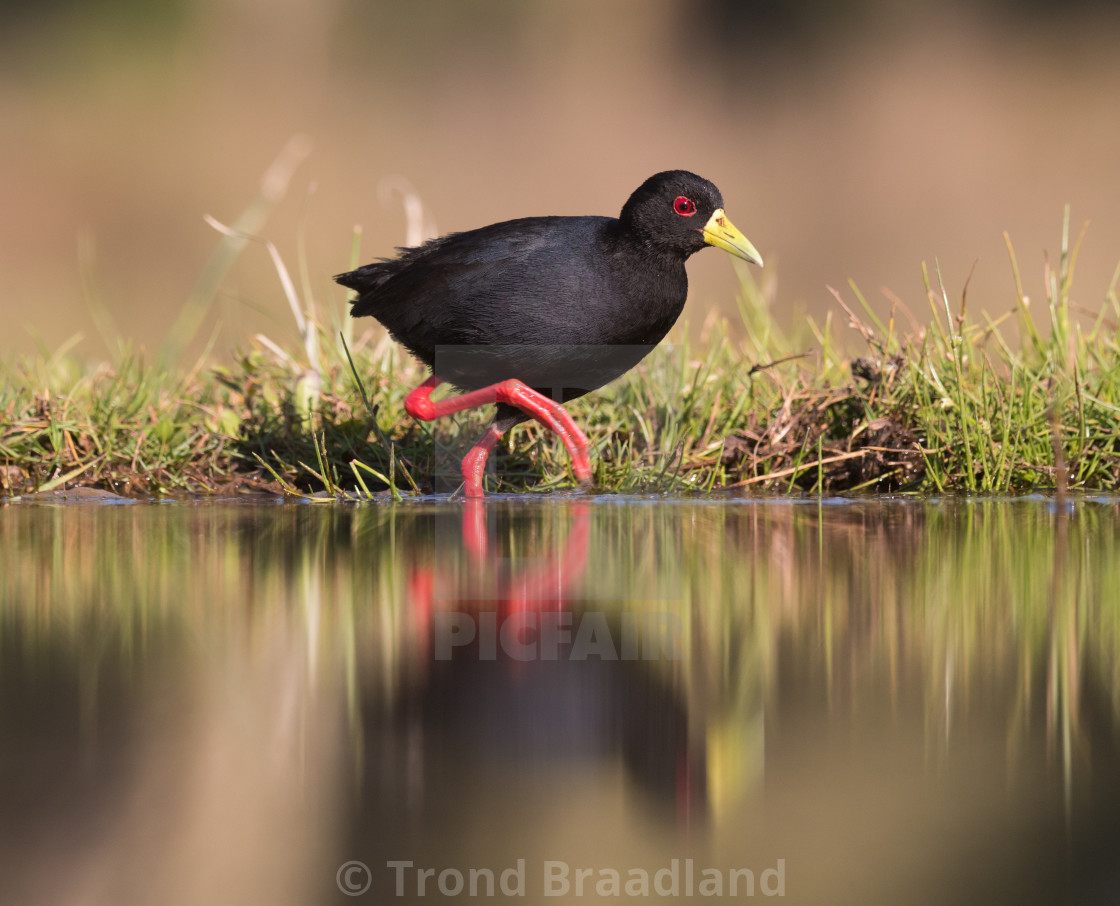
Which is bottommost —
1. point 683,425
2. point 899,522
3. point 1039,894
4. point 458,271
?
point 1039,894

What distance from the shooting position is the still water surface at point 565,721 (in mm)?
1321

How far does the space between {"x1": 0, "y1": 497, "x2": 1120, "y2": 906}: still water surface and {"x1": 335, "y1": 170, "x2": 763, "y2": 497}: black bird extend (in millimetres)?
1390

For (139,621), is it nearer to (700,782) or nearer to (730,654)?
(730,654)

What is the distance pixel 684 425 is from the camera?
4.96 m

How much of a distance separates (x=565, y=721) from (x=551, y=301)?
283 centimetres

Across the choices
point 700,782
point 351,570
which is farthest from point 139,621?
point 700,782

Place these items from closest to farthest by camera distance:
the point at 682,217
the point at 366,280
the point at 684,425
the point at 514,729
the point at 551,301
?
1. the point at 514,729
2. the point at 551,301
3. the point at 682,217
4. the point at 684,425
5. the point at 366,280

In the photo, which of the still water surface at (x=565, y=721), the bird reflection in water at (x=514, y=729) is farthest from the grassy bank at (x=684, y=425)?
the bird reflection in water at (x=514, y=729)

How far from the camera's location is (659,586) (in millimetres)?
2744

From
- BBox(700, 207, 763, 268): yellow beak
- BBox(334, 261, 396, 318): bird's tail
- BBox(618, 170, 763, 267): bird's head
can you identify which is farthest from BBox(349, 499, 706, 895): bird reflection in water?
BBox(334, 261, 396, 318): bird's tail

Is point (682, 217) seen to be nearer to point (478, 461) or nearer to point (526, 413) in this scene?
point (526, 413)

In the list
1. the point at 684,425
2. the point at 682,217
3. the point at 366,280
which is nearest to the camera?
the point at 682,217

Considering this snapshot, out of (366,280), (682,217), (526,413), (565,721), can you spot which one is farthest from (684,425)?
(565,721)

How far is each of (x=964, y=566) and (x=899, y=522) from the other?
799 millimetres
